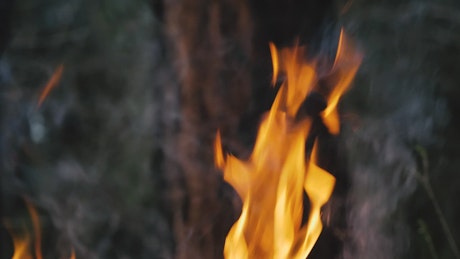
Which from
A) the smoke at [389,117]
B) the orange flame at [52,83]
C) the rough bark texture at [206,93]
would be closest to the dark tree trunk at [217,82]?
the rough bark texture at [206,93]

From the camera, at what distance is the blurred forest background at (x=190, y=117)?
118 cm

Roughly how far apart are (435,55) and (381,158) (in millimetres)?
245

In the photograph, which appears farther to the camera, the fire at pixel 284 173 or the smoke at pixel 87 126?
the smoke at pixel 87 126

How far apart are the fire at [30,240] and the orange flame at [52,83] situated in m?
0.23

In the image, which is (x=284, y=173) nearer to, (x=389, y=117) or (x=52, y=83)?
(x=389, y=117)

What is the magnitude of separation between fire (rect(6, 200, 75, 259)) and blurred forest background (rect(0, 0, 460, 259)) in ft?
0.04

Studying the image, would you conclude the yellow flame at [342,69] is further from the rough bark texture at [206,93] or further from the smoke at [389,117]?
the rough bark texture at [206,93]

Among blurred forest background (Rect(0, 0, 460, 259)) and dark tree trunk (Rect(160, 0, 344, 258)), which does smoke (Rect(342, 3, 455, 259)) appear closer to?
blurred forest background (Rect(0, 0, 460, 259))

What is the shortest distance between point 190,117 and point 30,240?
445mm

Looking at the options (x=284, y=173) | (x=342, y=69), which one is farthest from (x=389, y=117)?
(x=284, y=173)

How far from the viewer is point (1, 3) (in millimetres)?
1198

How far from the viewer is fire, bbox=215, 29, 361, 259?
3.34 ft

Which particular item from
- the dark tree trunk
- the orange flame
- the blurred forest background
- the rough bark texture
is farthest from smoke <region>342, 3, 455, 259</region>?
the orange flame

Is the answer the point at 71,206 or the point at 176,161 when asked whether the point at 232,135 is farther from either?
the point at 71,206
